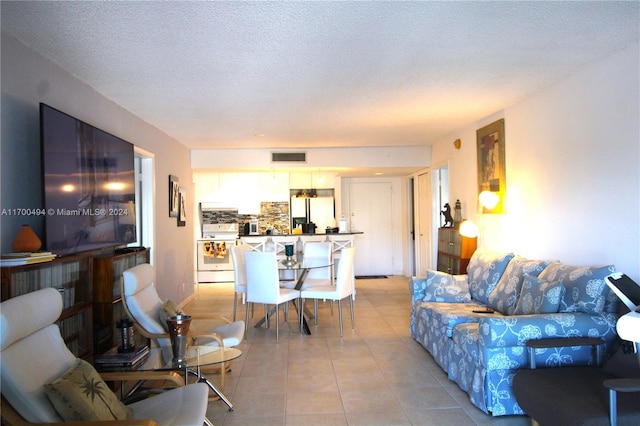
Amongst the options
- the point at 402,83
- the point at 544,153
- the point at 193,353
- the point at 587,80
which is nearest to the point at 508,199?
the point at 544,153

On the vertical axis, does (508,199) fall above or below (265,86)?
below

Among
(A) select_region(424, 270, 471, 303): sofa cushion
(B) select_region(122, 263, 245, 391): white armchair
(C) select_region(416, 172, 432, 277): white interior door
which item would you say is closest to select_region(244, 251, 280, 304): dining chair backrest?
(B) select_region(122, 263, 245, 391): white armchair

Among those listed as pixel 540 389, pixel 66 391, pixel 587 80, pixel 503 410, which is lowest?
pixel 503 410

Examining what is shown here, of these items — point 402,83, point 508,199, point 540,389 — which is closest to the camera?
point 540,389

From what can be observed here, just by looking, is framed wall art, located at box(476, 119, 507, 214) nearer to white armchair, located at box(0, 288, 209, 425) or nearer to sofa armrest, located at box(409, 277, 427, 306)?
sofa armrest, located at box(409, 277, 427, 306)

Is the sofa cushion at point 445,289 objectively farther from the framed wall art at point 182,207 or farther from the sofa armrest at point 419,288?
the framed wall art at point 182,207

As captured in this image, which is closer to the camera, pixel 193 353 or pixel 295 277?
pixel 193 353

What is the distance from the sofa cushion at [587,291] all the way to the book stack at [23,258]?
325 centimetres

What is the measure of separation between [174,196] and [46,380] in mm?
4190

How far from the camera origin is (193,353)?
103 inches

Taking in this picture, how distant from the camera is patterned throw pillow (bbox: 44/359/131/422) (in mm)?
1703

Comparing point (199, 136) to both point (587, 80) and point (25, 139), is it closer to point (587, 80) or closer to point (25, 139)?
point (25, 139)

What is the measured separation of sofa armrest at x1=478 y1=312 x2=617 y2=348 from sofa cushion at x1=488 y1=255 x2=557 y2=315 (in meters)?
0.73

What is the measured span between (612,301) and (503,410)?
999 mm
